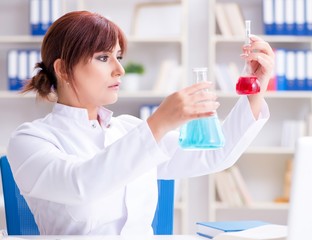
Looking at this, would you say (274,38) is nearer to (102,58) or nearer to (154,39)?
(154,39)

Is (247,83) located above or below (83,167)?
above

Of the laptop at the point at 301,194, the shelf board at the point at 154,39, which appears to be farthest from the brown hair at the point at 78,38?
the shelf board at the point at 154,39

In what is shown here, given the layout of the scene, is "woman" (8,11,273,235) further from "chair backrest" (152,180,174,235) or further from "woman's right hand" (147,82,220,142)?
"woman's right hand" (147,82,220,142)

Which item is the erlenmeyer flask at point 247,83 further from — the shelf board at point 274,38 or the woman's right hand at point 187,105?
the shelf board at point 274,38

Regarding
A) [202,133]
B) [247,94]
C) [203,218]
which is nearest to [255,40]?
[247,94]

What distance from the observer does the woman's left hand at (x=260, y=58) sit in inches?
67.7

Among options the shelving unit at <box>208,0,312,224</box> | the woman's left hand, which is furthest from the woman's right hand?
the shelving unit at <box>208,0,312,224</box>

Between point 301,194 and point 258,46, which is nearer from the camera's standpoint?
point 301,194

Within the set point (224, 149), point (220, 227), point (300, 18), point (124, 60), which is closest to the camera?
point (220, 227)

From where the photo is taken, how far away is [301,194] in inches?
43.7

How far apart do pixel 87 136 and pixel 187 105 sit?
53 cm

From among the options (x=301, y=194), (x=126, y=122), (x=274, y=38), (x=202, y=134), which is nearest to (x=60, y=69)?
(x=126, y=122)

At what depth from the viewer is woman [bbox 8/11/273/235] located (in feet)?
5.39

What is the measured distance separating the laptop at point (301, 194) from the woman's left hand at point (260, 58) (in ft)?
2.09
